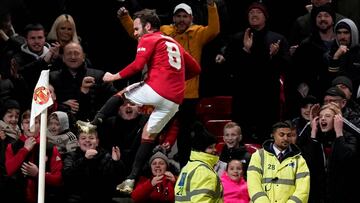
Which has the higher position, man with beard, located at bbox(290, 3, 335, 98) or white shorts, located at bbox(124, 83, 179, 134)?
man with beard, located at bbox(290, 3, 335, 98)

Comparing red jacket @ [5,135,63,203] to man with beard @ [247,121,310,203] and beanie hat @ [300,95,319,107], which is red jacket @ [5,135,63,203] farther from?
beanie hat @ [300,95,319,107]

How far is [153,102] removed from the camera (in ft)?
52.9

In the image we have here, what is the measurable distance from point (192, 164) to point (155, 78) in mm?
1126

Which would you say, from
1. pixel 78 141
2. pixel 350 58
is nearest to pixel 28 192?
pixel 78 141

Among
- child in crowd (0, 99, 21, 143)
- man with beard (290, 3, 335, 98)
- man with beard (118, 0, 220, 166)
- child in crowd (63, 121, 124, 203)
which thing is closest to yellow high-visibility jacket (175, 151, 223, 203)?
child in crowd (63, 121, 124, 203)

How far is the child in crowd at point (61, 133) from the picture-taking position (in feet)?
58.2

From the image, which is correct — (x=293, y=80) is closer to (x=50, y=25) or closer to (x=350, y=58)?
(x=350, y=58)

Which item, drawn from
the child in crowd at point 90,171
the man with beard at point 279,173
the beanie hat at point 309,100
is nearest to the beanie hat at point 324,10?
the beanie hat at point 309,100

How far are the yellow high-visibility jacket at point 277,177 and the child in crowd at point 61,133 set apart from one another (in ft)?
9.17

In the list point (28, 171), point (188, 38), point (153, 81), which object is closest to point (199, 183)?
point (153, 81)

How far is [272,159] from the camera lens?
16.2m

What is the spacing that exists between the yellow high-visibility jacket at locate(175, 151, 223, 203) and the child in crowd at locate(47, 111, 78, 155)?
7.06ft

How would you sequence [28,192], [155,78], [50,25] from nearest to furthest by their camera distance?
[155,78], [28,192], [50,25]

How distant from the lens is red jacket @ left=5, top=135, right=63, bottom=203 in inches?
672
